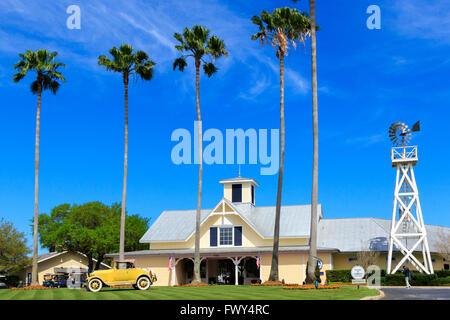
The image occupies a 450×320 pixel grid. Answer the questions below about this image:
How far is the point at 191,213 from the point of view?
5134 cm

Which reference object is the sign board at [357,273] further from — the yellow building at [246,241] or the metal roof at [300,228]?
the metal roof at [300,228]

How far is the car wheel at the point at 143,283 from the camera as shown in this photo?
26.1 meters

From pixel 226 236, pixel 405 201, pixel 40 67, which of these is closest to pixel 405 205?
pixel 405 201

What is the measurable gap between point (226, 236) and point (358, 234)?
12.3m

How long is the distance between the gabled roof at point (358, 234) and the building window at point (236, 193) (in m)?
8.51

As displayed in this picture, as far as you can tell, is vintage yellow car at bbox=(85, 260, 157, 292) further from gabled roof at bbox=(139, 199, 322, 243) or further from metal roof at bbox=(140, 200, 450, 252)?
metal roof at bbox=(140, 200, 450, 252)

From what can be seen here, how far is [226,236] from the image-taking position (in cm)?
4550

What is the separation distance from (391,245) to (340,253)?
5051mm

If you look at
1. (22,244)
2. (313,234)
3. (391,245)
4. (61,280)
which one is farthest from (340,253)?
(22,244)

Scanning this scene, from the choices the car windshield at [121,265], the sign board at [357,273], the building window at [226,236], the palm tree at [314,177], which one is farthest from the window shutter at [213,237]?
the sign board at [357,273]

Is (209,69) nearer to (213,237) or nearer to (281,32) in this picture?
(281,32)

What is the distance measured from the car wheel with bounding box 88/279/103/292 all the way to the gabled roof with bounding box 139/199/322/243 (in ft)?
66.9

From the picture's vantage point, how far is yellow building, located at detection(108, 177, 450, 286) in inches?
1668
